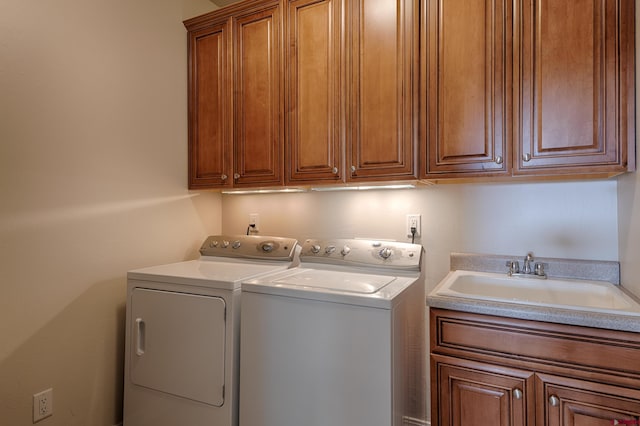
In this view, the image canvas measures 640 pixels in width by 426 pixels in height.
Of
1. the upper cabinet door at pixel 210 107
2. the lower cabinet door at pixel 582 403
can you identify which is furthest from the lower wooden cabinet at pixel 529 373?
the upper cabinet door at pixel 210 107

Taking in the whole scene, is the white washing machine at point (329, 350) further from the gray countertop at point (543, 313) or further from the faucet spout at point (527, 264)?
the faucet spout at point (527, 264)

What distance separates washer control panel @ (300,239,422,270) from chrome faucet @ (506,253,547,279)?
434 mm

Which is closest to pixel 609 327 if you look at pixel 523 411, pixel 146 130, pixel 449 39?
pixel 523 411

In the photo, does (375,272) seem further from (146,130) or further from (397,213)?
(146,130)

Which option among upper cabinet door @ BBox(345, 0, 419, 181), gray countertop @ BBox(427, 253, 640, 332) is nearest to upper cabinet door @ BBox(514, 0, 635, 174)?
upper cabinet door @ BBox(345, 0, 419, 181)

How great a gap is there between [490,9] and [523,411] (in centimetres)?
160

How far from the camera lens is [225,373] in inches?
62.6

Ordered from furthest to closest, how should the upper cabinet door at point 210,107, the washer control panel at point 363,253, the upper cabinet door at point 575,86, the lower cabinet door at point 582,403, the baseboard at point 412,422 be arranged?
the upper cabinet door at point 210,107 < the washer control panel at point 363,253 < the baseboard at point 412,422 < the upper cabinet door at point 575,86 < the lower cabinet door at point 582,403

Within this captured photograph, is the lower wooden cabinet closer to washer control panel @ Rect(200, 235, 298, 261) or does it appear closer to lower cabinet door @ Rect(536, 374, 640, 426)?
lower cabinet door @ Rect(536, 374, 640, 426)

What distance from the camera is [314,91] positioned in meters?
1.91

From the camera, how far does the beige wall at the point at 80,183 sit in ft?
5.06

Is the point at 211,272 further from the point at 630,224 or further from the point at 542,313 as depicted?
the point at 630,224

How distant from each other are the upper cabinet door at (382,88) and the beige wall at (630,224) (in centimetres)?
81

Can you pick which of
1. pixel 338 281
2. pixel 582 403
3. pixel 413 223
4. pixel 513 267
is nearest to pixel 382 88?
pixel 413 223
